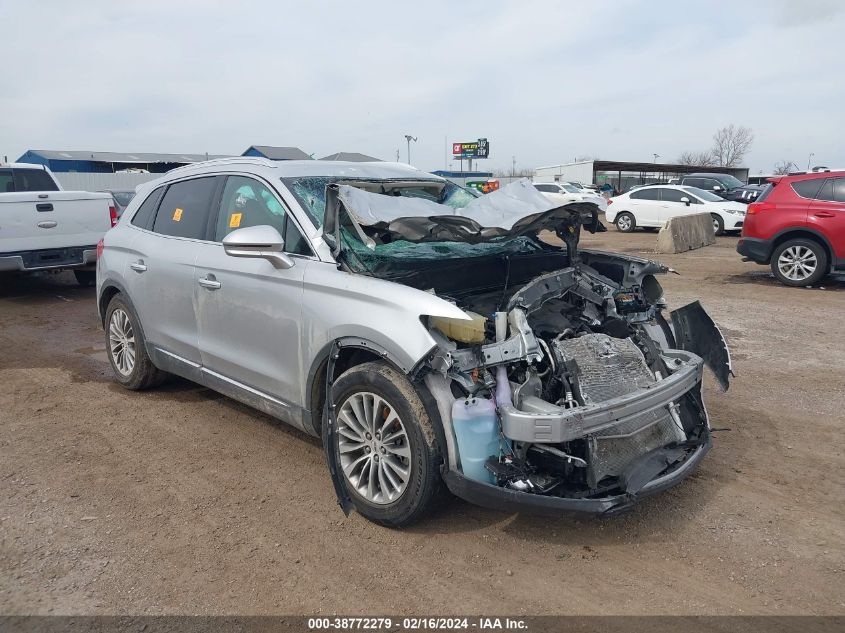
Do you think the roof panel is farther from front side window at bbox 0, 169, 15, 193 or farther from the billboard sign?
front side window at bbox 0, 169, 15, 193

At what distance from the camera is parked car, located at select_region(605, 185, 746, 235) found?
18719mm

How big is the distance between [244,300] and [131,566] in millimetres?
1647

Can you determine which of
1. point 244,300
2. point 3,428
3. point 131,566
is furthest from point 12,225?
point 131,566

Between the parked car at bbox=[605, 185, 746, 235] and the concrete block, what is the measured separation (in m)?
1.16

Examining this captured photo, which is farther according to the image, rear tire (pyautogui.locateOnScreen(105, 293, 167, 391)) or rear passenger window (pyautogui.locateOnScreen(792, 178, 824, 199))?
rear passenger window (pyautogui.locateOnScreen(792, 178, 824, 199))

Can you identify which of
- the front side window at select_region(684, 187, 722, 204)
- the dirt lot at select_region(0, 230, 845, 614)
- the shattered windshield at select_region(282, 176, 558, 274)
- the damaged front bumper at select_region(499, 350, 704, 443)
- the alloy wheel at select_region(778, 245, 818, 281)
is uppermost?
the shattered windshield at select_region(282, 176, 558, 274)

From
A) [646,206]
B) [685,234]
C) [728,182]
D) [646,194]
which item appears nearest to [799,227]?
[685,234]

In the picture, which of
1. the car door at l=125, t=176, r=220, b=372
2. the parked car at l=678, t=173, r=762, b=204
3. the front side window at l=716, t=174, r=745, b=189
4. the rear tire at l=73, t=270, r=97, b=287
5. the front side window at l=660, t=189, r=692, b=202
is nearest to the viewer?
the car door at l=125, t=176, r=220, b=372

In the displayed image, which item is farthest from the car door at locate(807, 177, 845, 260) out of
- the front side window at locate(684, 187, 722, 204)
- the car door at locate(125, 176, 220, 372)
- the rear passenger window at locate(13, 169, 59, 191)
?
the rear passenger window at locate(13, 169, 59, 191)

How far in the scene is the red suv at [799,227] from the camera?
9.81 meters

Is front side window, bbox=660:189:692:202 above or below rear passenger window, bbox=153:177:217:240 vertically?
below

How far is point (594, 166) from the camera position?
1618 inches

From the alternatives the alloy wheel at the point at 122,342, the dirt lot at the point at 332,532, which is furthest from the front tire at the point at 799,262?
the alloy wheel at the point at 122,342

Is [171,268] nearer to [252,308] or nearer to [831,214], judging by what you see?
[252,308]
